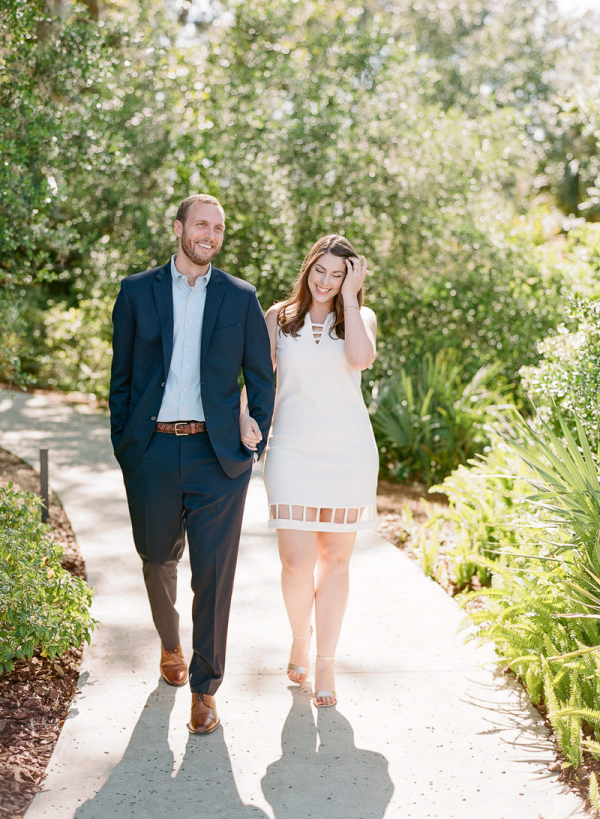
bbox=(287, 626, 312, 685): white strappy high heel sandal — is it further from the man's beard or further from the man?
the man's beard

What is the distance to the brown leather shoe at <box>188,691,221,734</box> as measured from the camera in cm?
359

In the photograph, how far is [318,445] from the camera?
13.0 ft

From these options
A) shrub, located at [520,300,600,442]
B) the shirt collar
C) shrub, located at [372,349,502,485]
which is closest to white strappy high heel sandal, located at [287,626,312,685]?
the shirt collar

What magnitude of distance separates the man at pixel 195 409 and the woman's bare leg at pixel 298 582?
1.03 ft

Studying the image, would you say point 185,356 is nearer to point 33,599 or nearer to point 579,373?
point 33,599

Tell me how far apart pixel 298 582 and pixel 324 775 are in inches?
36.0

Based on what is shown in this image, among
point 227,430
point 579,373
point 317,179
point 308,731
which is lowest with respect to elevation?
point 308,731

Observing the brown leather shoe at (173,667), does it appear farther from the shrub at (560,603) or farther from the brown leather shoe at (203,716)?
the shrub at (560,603)

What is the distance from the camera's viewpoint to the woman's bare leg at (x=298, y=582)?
3934 millimetres

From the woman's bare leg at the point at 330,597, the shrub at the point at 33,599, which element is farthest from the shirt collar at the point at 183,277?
A: the shrub at the point at 33,599

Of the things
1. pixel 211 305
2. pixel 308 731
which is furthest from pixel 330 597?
pixel 211 305

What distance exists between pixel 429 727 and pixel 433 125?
9.06 meters

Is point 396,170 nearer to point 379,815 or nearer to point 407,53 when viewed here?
point 407,53

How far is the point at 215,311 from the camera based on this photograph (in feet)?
12.1
